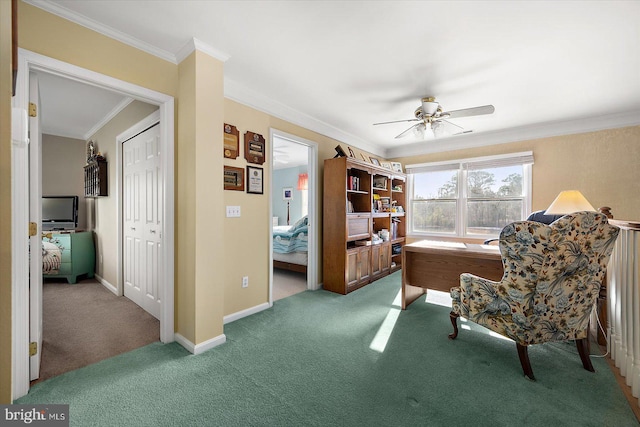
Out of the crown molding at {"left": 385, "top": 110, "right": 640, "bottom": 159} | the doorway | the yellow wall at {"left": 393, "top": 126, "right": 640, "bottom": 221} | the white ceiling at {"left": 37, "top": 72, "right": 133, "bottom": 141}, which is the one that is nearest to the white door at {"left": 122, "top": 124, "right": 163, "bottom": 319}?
the doorway

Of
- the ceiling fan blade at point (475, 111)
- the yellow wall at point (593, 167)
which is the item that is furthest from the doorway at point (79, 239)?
the yellow wall at point (593, 167)

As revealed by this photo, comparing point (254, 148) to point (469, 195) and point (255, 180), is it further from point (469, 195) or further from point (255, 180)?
point (469, 195)

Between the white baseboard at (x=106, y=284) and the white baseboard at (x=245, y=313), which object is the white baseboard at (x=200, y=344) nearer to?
the white baseboard at (x=245, y=313)

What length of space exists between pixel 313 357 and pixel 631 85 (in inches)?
168

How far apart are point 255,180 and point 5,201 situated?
2255mm

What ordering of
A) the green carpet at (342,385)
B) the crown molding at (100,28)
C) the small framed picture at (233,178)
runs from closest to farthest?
the green carpet at (342,385) → the crown molding at (100,28) → the small framed picture at (233,178)

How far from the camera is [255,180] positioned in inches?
118

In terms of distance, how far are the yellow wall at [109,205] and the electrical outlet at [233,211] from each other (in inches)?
57.9

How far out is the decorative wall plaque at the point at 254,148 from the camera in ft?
9.58

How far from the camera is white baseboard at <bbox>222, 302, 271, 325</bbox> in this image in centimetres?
271

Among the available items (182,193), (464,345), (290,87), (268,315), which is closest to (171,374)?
(268,315)

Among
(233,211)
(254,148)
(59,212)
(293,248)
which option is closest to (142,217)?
(233,211)

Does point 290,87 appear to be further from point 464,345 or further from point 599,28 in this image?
point 464,345

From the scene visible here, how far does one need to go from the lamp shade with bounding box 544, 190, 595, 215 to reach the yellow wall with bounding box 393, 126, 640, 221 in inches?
54.8
